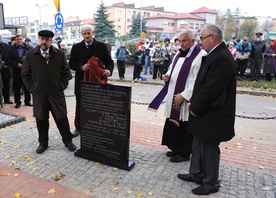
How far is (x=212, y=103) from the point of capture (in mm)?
3160

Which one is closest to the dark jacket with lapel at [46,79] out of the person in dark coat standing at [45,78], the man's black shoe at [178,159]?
the person in dark coat standing at [45,78]

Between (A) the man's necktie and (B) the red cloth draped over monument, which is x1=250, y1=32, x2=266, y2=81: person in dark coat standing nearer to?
(B) the red cloth draped over monument

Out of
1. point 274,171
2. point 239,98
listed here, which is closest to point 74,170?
point 274,171

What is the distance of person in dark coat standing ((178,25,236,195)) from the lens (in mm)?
3083

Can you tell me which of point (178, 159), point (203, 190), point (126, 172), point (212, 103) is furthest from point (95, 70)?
point (203, 190)

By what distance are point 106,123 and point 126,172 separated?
807 mm

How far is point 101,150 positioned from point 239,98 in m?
7.51

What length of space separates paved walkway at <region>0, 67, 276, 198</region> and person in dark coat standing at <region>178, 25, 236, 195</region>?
56cm

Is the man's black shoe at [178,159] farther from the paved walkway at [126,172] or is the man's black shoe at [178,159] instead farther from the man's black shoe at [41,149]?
the man's black shoe at [41,149]

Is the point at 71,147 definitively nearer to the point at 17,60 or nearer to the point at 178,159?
the point at 178,159

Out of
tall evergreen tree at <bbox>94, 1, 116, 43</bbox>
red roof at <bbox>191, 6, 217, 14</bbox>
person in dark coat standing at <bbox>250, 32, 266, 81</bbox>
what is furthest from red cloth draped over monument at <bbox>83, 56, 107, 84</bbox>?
red roof at <bbox>191, 6, 217, 14</bbox>

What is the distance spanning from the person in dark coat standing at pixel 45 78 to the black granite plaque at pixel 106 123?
→ 1.77 ft

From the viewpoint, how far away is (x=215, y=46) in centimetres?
323

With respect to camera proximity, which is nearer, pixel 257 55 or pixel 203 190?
pixel 203 190
